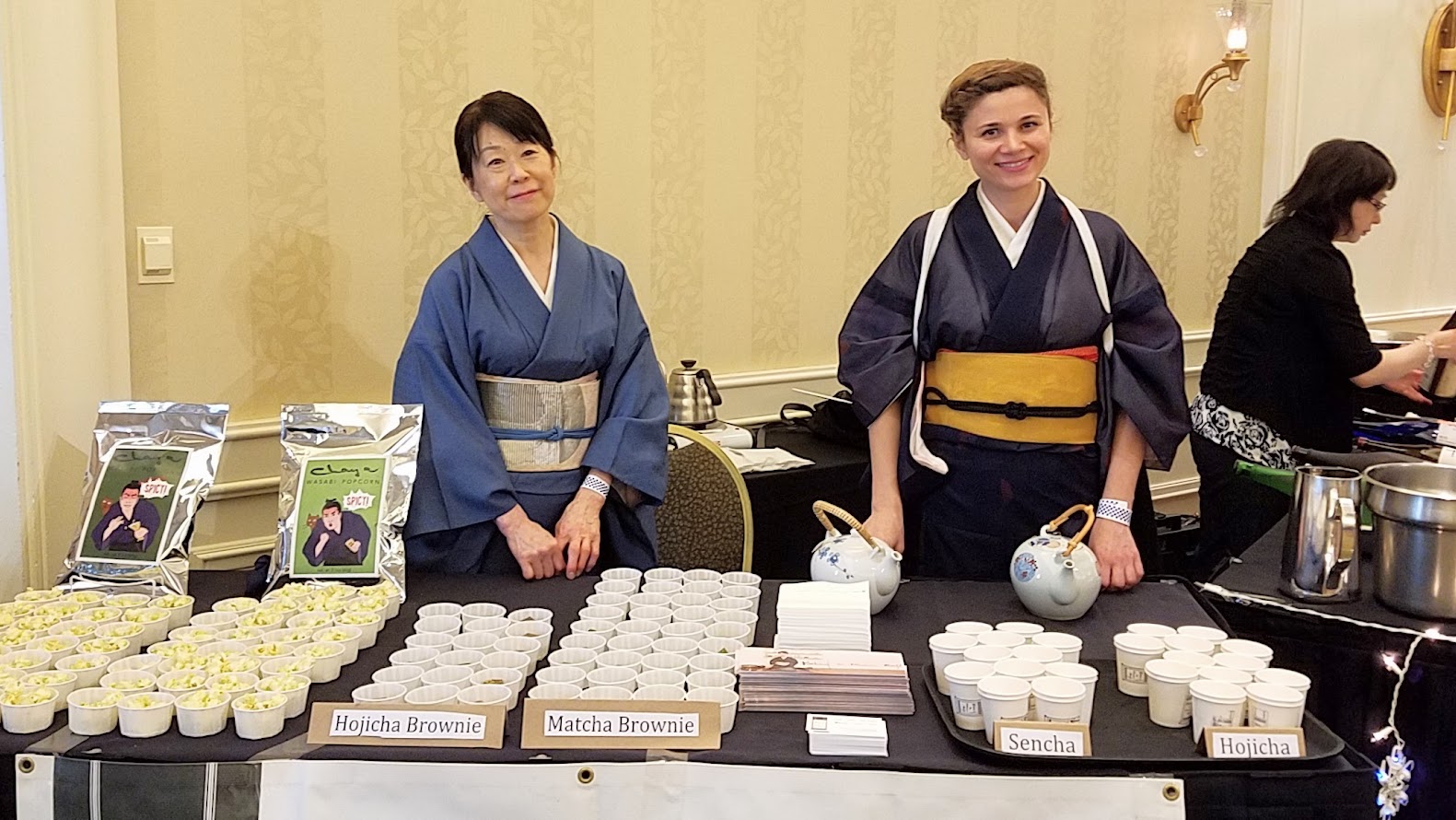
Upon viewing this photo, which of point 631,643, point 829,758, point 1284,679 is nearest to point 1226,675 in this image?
point 1284,679

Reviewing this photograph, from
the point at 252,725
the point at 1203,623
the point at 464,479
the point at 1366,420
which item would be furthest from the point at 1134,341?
the point at 1366,420

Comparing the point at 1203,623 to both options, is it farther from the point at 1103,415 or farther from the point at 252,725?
the point at 252,725

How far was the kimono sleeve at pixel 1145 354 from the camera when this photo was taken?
1.88 metres

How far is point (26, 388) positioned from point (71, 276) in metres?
0.20

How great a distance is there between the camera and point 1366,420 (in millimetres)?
3424

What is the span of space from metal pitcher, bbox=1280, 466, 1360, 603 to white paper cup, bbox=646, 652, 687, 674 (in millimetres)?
885

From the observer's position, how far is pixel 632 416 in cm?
204

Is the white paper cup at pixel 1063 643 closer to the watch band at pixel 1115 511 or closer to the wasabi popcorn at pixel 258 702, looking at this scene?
the watch band at pixel 1115 511

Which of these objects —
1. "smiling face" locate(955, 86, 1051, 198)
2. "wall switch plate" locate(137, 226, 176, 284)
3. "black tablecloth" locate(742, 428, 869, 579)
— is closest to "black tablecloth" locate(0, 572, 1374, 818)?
"smiling face" locate(955, 86, 1051, 198)

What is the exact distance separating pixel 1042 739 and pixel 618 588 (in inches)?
25.5

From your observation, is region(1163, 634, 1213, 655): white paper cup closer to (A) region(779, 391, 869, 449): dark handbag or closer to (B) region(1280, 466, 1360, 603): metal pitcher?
(B) region(1280, 466, 1360, 603): metal pitcher

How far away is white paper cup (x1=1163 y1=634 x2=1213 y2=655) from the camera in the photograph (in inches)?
55.3

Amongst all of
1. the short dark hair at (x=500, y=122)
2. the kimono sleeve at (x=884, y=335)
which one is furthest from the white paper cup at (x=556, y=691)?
the short dark hair at (x=500, y=122)

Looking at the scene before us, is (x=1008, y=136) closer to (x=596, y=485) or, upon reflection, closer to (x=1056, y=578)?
(x=1056, y=578)
